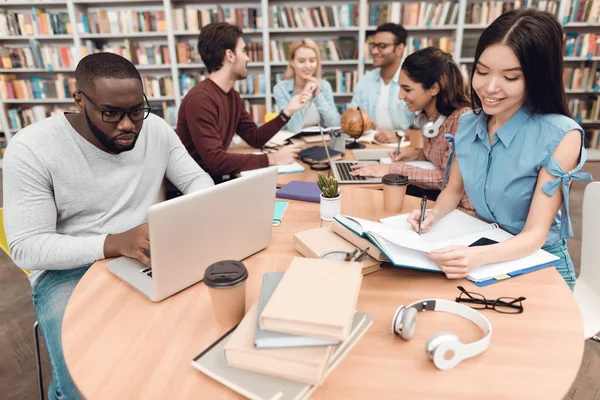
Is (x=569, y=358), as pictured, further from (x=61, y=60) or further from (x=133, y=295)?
(x=61, y=60)

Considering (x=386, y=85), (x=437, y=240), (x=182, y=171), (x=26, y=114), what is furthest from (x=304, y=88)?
(x=26, y=114)

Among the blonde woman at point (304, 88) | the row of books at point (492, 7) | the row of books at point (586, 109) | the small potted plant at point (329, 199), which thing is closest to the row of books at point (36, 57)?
the blonde woman at point (304, 88)

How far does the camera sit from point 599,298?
1.31 metres

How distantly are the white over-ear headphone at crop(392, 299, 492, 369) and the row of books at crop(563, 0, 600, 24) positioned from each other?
14.7ft

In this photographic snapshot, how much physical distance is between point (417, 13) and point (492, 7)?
28.9 inches

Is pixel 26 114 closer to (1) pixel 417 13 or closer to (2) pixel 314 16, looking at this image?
(2) pixel 314 16

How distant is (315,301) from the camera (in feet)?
2.32

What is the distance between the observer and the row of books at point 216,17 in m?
4.25

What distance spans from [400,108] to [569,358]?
2.68m

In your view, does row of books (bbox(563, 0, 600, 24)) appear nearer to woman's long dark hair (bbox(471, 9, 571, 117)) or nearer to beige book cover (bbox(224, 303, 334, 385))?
woman's long dark hair (bbox(471, 9, 571, 117))

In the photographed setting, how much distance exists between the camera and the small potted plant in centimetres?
136

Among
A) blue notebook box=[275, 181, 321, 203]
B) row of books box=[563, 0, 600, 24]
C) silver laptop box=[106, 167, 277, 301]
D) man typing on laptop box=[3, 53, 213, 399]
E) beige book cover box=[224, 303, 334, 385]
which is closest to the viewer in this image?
beige book cover box=[224, 303, 334, 385]

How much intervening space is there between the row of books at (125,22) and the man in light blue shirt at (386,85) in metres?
2.30

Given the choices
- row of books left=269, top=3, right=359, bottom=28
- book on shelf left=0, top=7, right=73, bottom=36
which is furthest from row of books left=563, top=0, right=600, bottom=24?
book on shelf left=0, top=7, right=73, bottom=36
